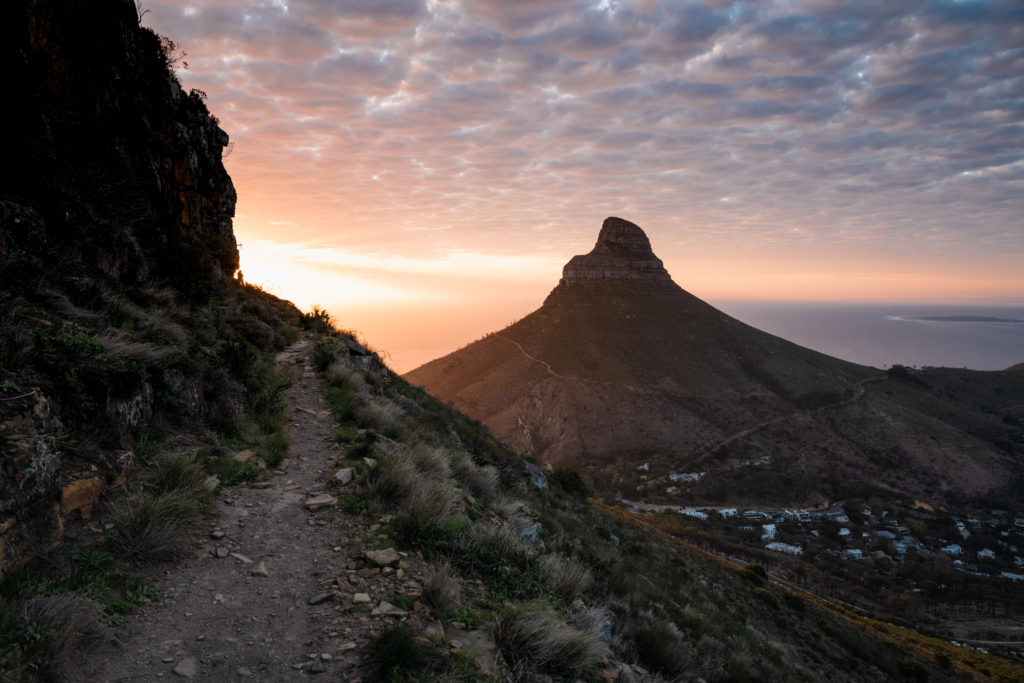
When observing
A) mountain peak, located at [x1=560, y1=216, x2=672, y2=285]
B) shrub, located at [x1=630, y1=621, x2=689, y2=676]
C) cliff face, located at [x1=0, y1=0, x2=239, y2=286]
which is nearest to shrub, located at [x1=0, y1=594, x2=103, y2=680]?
cliff face, located at [x1=0, y1=0, x2=239, y2=286]

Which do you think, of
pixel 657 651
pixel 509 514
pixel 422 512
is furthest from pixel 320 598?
pixel 657 651

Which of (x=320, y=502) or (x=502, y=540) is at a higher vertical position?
(x=320, y=502)

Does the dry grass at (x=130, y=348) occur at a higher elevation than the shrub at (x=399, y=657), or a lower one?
higher

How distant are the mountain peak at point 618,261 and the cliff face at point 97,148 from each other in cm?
7383

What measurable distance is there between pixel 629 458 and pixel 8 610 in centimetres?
5444

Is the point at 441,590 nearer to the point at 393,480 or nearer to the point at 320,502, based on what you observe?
the point at 393,480

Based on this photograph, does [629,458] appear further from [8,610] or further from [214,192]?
[8,610]

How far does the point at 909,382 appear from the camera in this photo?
79.0m

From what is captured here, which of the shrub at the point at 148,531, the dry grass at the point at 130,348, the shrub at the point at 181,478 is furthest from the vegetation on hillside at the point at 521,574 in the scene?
the dry grass at the point at 130,348

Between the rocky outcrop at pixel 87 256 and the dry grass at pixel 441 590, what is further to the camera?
the dry grass at pixel 441 590

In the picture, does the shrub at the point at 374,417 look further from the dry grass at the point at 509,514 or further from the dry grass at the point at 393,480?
the dry grass at the point at 509,514

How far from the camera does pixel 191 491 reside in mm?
4625

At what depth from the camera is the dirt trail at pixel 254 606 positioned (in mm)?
3086

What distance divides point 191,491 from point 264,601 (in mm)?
1614
